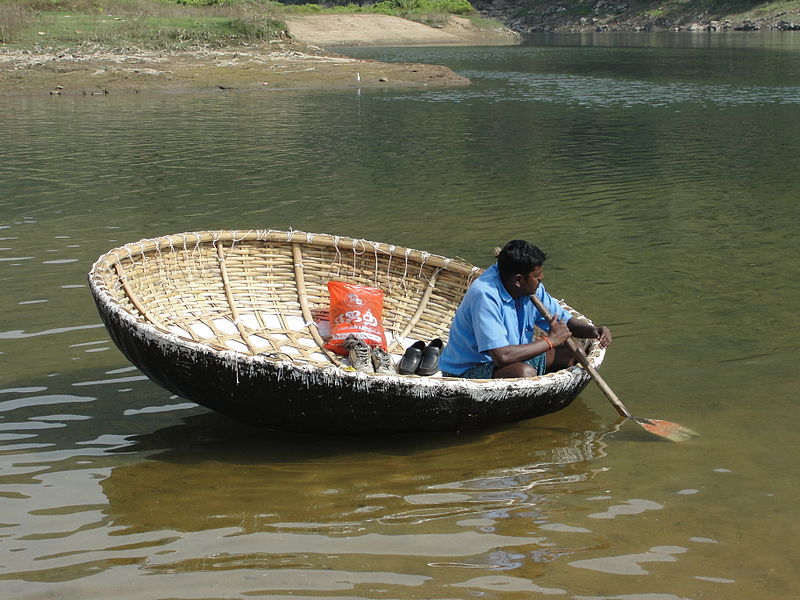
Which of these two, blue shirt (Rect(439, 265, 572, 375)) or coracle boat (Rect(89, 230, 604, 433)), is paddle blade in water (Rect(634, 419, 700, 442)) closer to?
coracle boat (Rect(89, 230, 604, 433))

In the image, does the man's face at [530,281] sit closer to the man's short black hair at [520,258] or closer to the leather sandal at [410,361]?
the man's short black hair at [520,258]

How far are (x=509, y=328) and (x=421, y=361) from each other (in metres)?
0.84

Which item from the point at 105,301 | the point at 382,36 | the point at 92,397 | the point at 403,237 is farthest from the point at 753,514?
the point at 382,36

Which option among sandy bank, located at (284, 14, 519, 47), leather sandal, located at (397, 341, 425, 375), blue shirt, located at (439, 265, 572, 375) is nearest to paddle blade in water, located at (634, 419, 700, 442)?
blue shirt, located at (439, 265, 572, 375)

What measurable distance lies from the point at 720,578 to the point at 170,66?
28.7 metres

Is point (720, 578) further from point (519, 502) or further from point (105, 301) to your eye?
point (105, 301)

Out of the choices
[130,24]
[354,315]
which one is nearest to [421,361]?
[354,315]

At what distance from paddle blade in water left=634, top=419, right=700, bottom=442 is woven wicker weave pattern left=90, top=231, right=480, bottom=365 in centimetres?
183

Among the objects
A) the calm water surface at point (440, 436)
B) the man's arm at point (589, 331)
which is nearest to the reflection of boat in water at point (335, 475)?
the calm water surface at point (440, 436)

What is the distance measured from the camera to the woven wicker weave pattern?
6.42 metres

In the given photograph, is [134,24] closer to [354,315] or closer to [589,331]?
[354,315]

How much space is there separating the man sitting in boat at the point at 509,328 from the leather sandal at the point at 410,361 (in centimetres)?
41

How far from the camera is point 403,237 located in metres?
10.5

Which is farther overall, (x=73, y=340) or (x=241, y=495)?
(x=73, y=340)
